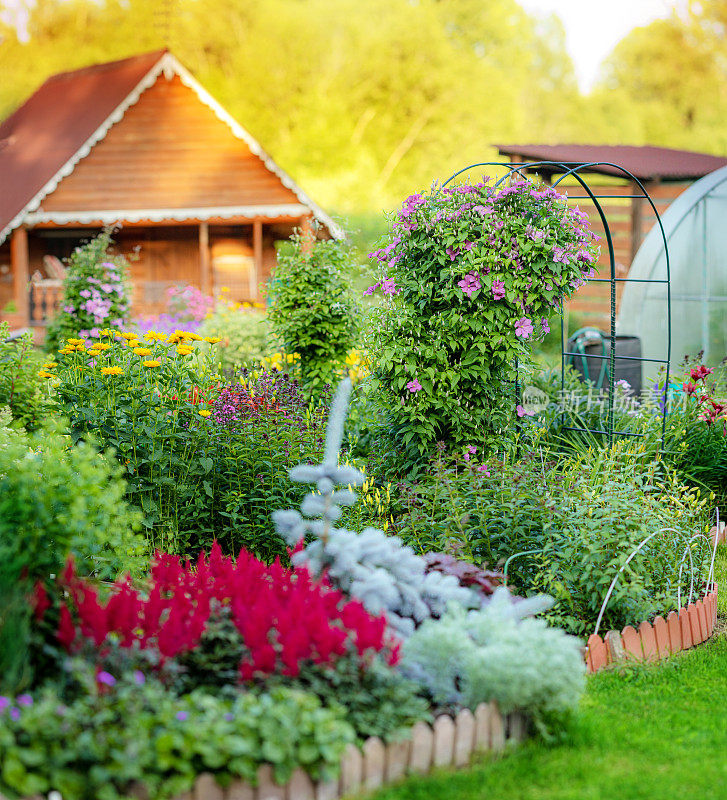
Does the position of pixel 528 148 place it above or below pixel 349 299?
above

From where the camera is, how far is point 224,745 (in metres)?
3.01

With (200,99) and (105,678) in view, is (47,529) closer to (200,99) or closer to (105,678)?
(105,678)

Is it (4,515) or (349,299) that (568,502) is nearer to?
(4,515)

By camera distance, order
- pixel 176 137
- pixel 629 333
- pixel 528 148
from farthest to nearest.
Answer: pixel 176 137, pixel 528 148, pixel 629 333

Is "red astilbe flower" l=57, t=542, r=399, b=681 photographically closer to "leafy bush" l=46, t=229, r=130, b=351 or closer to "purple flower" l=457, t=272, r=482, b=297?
"purple flower" l=457, t=272, r=482, b=297

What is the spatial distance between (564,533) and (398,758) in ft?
6.22

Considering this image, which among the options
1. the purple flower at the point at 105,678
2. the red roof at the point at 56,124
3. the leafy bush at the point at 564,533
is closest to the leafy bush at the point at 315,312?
the leafy bush at the point at 564,533

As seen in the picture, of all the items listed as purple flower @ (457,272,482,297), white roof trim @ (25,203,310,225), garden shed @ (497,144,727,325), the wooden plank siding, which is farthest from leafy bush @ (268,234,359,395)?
the wooden plank siding

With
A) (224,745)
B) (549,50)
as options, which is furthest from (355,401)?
(549,50)

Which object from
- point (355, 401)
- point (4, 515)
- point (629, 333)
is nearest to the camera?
point (4, 515)

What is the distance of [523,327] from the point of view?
6.20 meters

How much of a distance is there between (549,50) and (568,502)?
52.9 metres

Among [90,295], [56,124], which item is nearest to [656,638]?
[90,295]

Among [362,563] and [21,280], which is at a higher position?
[21,280]
